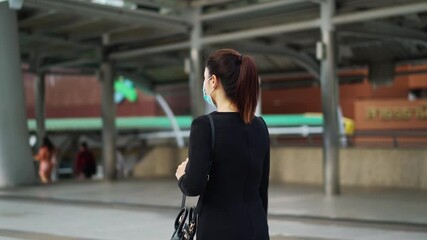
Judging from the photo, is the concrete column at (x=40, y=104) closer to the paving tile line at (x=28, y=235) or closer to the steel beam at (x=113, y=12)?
the steel beam at (x=113, y=12)

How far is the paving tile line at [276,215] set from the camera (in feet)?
30.8

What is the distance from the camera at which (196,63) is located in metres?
17.9

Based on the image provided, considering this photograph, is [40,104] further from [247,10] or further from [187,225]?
[187,225]

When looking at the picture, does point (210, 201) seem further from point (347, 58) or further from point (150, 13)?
point (347, 58)

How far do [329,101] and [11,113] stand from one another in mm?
8869

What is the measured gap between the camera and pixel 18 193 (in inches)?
607

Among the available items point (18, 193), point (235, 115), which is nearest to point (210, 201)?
point (235, 115)

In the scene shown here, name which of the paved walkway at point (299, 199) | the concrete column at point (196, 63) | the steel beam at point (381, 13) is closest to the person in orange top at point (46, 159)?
the paved walkway at point (299, 199)

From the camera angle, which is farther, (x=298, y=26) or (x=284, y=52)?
(x=284, y=52)

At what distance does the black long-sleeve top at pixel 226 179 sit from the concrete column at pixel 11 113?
50.4 ft

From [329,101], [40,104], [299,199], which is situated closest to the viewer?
[299,199]

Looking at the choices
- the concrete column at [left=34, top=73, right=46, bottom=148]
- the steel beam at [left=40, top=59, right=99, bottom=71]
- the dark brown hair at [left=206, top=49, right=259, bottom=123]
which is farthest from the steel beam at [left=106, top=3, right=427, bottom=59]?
the dark brown hair at [left=206, top=49, right=259, bottom=123]

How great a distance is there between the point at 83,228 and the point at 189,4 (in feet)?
30.6

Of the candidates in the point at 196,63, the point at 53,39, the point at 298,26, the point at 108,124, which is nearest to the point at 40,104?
the point at 108,124
